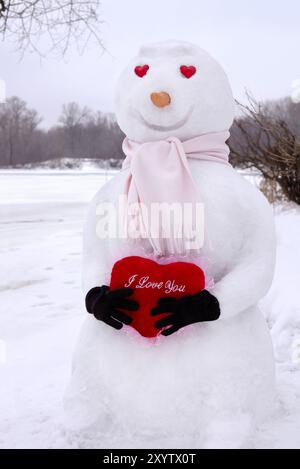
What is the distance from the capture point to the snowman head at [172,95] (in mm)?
1876

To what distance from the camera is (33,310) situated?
3.86 m

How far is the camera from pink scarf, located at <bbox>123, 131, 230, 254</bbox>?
6.00ft

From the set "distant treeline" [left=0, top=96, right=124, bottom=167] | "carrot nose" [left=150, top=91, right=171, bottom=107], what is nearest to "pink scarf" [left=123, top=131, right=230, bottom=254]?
"carrot nose" [left=150, top=91, right=171, bottom=107]

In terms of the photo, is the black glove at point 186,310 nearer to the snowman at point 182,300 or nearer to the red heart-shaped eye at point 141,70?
the snowman at point 182,300

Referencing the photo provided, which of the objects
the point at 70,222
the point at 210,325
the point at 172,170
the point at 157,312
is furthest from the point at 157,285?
the point at 70,222

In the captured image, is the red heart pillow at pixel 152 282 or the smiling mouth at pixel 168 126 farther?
the smiling mouth at pixel 168 126

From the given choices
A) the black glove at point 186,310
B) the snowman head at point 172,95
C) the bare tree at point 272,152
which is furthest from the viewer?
the bare tree at point 272,152

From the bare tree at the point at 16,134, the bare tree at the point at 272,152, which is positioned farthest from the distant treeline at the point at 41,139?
the bare tree at the point at 272,152

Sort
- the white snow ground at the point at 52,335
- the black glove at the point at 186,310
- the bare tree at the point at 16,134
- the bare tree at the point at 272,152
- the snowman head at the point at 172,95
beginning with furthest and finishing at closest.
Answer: the bare tree at the point at 16,134 < the bare tree at the point at 272,152 < the white snow ground at the point at 52,335 < the snowman head at the point at 172,95 < the black glove at the point at 186,310

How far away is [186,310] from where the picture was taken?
1749 millimetres

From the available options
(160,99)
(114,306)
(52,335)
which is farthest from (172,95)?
(52,335)

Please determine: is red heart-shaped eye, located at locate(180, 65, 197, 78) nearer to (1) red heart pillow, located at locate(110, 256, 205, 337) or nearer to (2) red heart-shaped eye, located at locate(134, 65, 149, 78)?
(2) red heart-shaped eye, located at locate(134, 65, 149, 78)

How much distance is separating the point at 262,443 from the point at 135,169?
3.53ft

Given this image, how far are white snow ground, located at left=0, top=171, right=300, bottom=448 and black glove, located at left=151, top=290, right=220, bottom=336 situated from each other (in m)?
0.45
